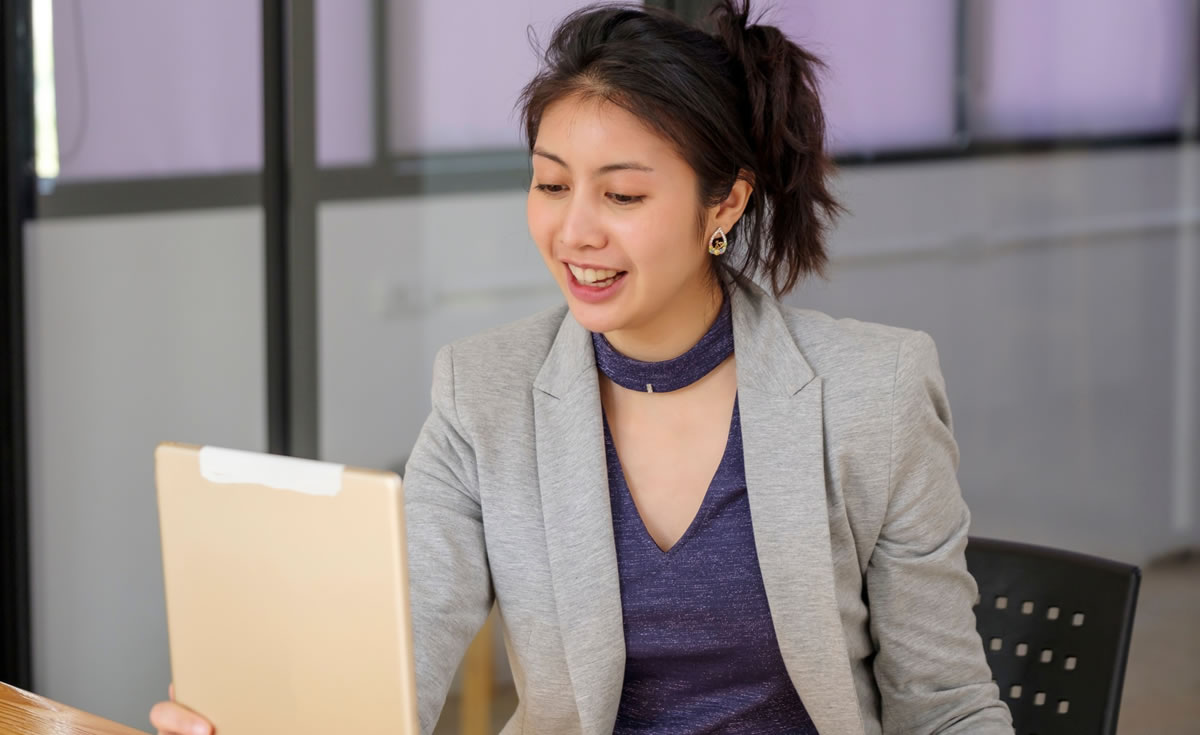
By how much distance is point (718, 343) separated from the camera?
1509 mm

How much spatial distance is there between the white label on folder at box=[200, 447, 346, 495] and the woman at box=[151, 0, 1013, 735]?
0.46 m

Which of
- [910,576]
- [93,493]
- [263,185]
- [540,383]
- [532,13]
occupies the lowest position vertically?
[93,493]

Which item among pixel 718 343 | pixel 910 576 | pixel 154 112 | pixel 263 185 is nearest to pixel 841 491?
pixel 910 576

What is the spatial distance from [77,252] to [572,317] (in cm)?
150

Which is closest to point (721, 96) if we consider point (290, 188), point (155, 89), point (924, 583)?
point (924, 583)

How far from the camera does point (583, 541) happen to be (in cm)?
143

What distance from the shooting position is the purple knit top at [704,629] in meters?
1.43

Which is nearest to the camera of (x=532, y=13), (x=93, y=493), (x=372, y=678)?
(x=372, y=678)

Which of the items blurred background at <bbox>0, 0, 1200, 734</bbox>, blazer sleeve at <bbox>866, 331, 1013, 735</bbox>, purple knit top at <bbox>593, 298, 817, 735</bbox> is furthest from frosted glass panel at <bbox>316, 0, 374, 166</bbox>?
blazer sleeve at <bbox>866, 331, 1013, 735</bbox>

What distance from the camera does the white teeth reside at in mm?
1390

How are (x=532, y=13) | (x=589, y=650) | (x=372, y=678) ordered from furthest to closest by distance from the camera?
(x=532, y=13), (x=589, y=650), (x=372, y=678)

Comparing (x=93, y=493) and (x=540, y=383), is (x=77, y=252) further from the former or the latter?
(x=540, y=383)

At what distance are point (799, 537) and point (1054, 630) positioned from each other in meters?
0.28

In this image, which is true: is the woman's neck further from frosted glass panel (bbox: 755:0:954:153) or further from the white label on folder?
frosted glass panel (bbox: 755:0:954:153)
